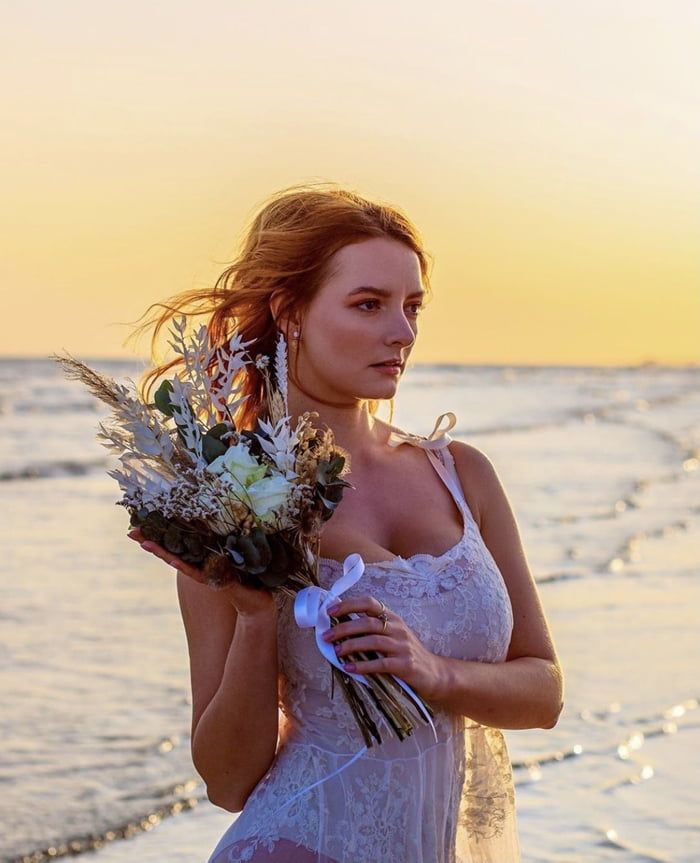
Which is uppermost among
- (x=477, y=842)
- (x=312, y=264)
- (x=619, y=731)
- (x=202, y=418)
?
(x=312, y=264)

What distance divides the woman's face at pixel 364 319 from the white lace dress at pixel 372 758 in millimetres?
464

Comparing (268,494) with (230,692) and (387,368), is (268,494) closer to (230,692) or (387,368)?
(230,692)

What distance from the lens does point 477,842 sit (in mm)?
3523

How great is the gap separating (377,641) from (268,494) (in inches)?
16.5

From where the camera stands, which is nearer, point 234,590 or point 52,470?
point 234,590

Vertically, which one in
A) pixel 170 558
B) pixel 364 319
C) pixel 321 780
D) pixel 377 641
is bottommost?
pixel 321 780

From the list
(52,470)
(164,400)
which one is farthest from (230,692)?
(52,470)

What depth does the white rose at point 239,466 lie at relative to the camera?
2.83 metres

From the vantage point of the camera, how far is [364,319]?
341 centimetres

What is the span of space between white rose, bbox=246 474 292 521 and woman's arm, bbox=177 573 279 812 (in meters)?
0.37

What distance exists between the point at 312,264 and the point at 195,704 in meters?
1.13

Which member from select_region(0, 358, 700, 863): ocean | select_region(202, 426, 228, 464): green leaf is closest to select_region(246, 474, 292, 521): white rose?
select_region(202, 426, 228, 464): green leaf

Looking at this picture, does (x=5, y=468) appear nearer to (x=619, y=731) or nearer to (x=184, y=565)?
(x=619, y=731)

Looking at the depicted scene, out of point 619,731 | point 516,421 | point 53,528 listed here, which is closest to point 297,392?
point 619,731
